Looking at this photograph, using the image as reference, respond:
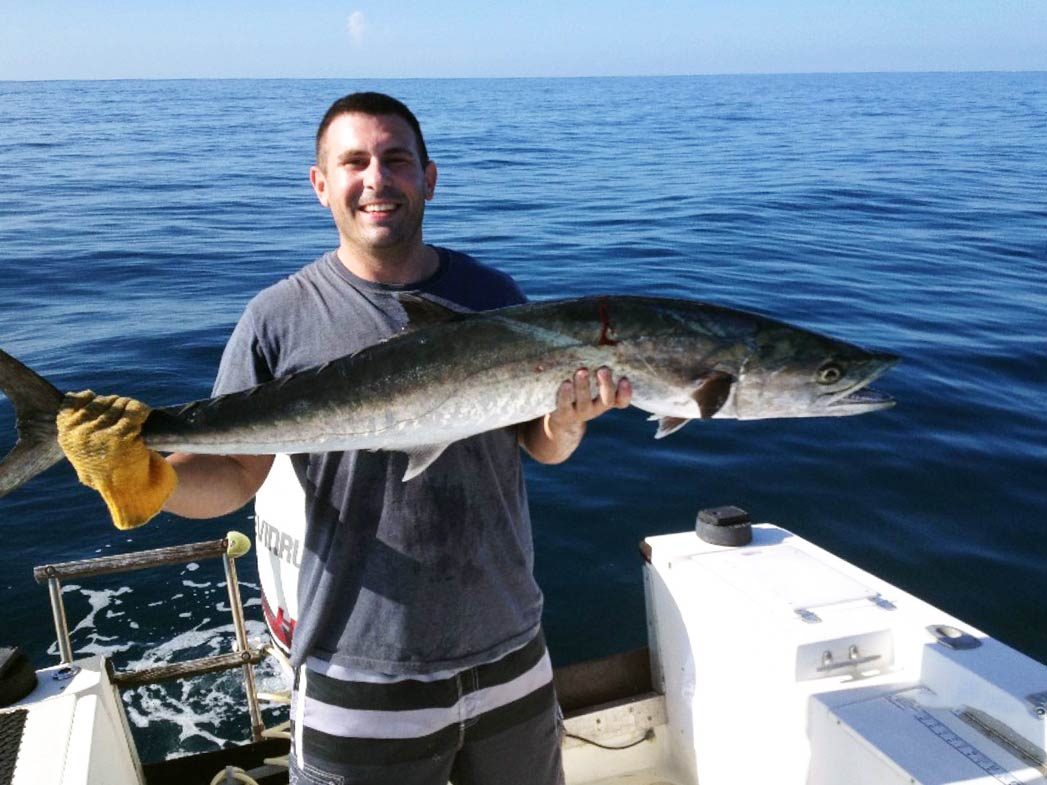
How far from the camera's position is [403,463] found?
290 centimetres

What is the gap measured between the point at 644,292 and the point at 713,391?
40.1 ft

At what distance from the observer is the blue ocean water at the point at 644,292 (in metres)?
6.93

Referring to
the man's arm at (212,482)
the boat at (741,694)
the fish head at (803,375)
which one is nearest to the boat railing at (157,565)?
the boat at (741,694)

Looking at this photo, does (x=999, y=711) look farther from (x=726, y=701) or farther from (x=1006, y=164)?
(x=1006, y=164)

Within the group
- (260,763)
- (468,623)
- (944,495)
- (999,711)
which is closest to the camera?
(468,623)

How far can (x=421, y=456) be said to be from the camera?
2.77 meters

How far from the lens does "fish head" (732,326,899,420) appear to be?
284 centimetres

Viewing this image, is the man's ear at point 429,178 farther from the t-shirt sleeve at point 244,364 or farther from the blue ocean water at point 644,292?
the blue ocean water at point 644,292

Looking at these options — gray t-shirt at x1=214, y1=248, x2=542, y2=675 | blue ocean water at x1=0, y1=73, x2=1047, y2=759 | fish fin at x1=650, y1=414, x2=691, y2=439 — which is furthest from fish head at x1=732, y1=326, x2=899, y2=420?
blue ocean water at x1=0, y1=73, x2=1047, y2=759

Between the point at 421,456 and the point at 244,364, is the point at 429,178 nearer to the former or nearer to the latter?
the point at 244,364

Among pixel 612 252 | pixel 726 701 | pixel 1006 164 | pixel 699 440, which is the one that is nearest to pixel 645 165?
pixel 1006 164

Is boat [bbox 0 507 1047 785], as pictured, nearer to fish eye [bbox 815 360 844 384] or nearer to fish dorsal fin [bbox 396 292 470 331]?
fish eye [bbox 815 360 844 384]

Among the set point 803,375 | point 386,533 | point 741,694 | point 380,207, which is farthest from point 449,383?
point 741,694

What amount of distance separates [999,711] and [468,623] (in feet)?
6.29
